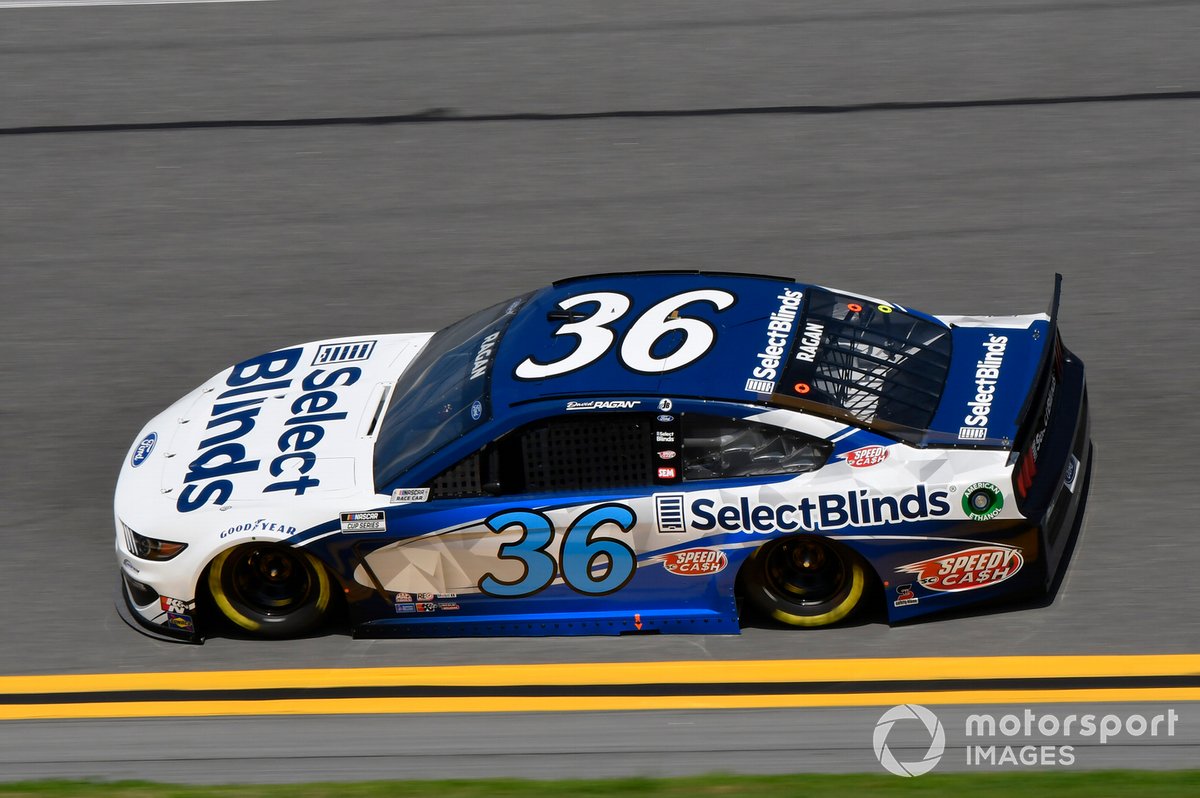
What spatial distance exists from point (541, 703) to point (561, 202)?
16.5 ft

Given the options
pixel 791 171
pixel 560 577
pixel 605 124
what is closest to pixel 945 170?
pixel 791 171

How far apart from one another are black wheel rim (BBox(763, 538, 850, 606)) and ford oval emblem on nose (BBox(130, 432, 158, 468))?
308 centimetres

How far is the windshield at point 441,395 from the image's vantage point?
6582 mm

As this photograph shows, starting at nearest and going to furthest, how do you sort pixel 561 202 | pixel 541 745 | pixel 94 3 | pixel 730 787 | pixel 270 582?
pixel 730 787, pixel 541 745, pixel 270 582, pixel 561 202, pixel 94 3

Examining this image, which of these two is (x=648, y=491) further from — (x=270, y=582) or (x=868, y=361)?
(x=270, y=582)

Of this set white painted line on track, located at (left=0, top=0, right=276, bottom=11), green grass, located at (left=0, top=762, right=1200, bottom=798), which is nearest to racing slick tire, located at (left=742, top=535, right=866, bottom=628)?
green grass, located at (left=0, top=762, right=1200, bottom=798)

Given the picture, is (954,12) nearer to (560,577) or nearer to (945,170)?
(945,170)

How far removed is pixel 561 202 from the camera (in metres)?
10.5

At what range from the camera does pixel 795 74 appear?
1178cm

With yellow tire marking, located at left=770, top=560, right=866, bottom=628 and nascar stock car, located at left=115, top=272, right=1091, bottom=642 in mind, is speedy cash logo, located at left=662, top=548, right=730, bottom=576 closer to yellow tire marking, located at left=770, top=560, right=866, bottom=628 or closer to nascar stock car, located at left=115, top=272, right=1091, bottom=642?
nascar stock car, located at left=115, top=272, right=1091, bottom=642

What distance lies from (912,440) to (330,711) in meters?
2.70

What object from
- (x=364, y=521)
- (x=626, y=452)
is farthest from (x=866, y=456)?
(x=364, y=521)

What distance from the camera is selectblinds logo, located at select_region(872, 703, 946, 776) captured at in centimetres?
564

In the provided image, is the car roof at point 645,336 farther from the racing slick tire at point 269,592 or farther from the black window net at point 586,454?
the racing slick tire at point 269,592
